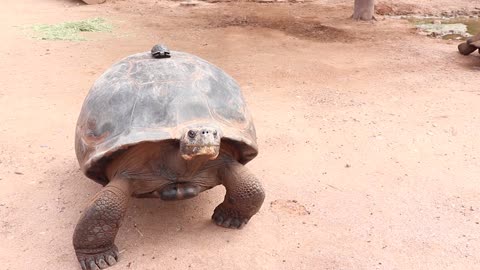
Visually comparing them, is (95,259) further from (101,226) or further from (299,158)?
(299,158)

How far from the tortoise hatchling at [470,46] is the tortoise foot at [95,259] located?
549 cm

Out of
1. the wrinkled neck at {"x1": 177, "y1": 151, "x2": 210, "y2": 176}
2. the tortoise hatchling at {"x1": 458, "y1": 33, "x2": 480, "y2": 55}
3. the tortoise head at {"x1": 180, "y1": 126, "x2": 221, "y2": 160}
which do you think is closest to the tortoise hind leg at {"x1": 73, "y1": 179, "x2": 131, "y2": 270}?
the wrinkled neck at {"x1": 177, "y1": 151, "x2": 210, "y2": 176}

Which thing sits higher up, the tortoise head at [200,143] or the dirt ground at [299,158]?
the tortoise head at [200,143]

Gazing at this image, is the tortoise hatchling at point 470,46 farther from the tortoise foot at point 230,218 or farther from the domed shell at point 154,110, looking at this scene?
the tortoise foot at point 230,218

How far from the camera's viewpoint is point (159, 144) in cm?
253

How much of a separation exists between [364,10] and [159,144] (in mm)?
6909

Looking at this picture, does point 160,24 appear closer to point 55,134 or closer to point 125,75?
point 55,134

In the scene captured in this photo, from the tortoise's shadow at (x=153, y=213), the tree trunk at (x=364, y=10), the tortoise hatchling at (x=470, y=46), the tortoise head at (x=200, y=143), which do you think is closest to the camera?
the tortoise head at (x=200, y=143)

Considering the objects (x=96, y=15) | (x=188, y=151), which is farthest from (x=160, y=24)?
(x=188, y=151)

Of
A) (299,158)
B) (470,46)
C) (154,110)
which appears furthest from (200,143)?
(470,46)

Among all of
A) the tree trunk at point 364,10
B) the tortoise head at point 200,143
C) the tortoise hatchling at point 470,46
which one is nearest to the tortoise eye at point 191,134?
the tortoise head at point 200,143

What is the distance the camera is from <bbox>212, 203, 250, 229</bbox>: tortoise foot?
2.83 m

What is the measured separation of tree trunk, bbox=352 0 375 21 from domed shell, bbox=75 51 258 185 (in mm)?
6280

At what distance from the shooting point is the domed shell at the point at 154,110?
2.51m
